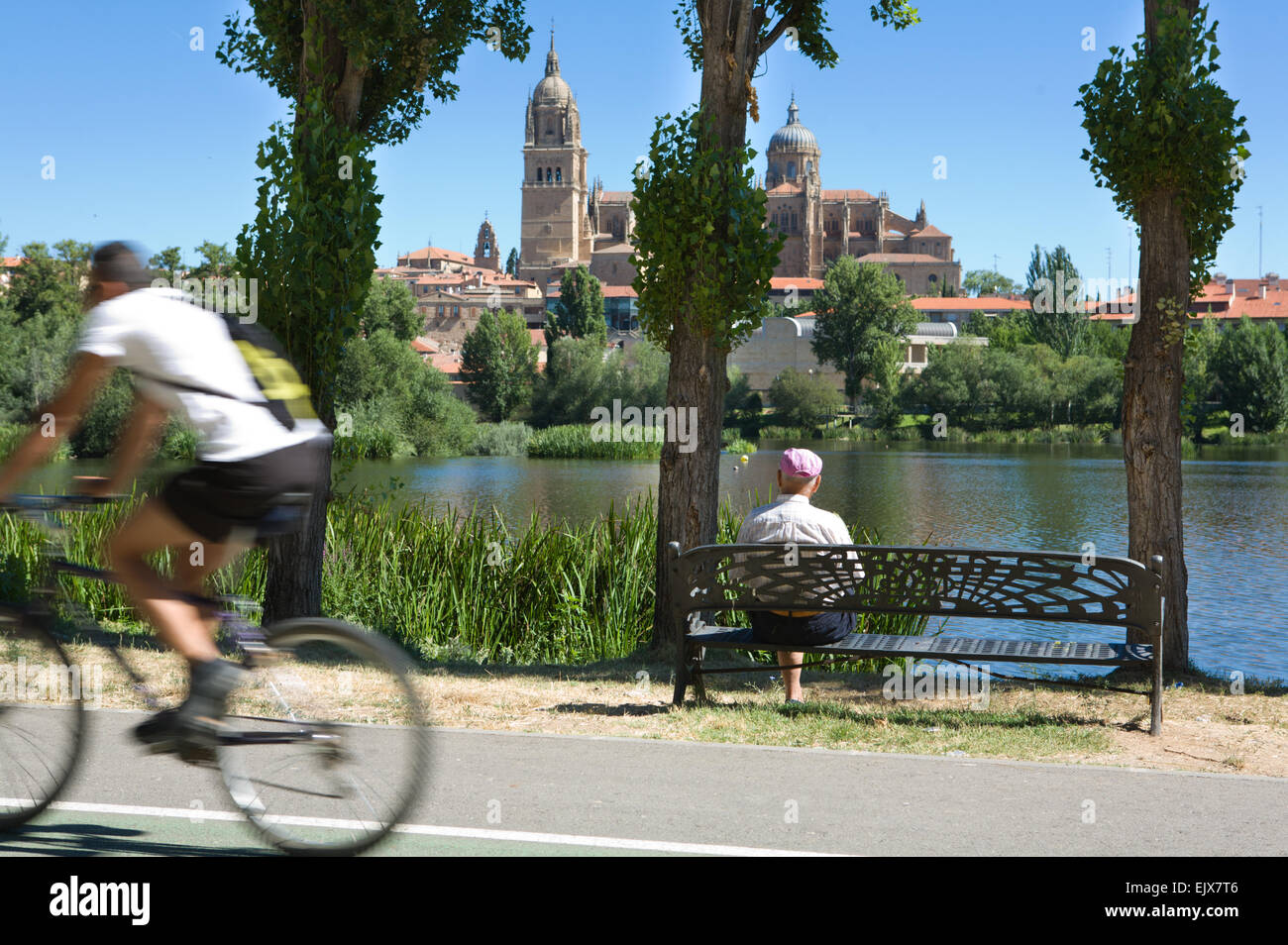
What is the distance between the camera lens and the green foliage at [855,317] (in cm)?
11106

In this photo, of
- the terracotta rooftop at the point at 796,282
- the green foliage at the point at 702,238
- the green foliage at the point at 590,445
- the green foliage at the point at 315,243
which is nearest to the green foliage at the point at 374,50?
the green foliage at the point at 315,243

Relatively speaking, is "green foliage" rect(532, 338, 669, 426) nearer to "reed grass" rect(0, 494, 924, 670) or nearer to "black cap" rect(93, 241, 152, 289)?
"reed grass" rect(0, 494, 924, 670)

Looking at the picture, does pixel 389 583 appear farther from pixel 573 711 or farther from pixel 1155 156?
pixel 1155 156

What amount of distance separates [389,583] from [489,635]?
1233 mm

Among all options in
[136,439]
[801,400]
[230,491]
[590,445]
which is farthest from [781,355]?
[230,491]

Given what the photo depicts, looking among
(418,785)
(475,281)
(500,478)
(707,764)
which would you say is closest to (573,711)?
(707,764)

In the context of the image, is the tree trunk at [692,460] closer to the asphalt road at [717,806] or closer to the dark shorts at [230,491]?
the asphalt road at [717,806]

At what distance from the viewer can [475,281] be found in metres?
198

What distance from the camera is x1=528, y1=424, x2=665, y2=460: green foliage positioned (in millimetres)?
58375

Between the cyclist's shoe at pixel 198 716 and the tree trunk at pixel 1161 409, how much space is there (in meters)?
6.50

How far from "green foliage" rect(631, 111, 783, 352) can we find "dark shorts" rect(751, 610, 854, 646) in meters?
3.01

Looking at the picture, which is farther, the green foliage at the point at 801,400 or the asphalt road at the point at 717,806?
the green foliage at the point at 801,400

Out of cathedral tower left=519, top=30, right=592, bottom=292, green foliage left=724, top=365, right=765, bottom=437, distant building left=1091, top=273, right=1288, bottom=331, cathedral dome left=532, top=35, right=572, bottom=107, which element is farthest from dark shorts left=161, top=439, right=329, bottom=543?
cathedral dome left=532, top=35, right=572, bottom=107

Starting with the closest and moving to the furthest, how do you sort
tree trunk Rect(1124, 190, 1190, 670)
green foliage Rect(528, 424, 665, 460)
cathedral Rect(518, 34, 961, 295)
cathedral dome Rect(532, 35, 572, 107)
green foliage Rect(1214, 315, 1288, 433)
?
tree trunk Rect(1124, 190, 1190, 670), green foliage Rect(528, 424, 665, 460), green foliage Rect(1214, 315, 1288, 433), cathedral Rect(518, 34, 961, 295), cathedral dome Rect(532, 35, 572, 107)
